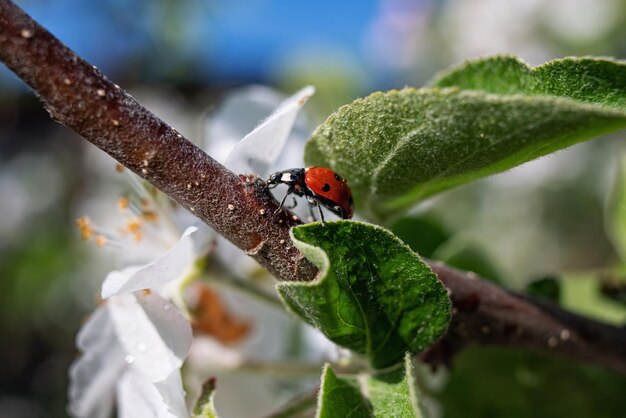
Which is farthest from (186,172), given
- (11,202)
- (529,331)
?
(11,202)

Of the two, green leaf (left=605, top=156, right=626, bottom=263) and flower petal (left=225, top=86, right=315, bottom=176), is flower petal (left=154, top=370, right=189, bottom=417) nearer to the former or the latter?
flower petal (left=225, top=86, right=315, bottom=176)

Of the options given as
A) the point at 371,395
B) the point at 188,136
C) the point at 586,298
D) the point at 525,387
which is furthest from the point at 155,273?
the point at 188,136

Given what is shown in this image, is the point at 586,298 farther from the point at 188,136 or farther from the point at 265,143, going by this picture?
the point at 188,136

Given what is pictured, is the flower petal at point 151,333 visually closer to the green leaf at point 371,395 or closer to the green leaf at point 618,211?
the green leaf at point 371,395

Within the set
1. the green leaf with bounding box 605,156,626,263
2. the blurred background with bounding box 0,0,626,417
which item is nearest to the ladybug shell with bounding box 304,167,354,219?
the green leaf with bounding box 605,156,626,263

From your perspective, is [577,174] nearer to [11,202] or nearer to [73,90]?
[11,202]

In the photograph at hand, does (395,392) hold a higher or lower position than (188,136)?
lower
